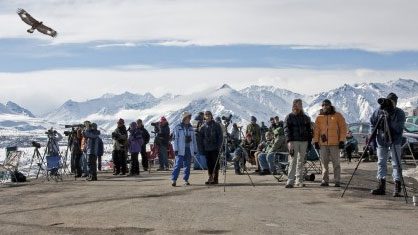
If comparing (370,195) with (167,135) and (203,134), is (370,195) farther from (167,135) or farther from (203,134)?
(167,135)

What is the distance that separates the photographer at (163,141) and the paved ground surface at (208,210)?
8.27 meters

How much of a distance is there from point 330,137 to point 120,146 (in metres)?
10.5

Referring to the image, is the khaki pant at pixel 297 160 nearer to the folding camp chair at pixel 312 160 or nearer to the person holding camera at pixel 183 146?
the folding camp chair at pixel 312 160

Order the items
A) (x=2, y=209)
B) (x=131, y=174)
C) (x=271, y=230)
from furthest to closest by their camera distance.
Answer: (x=131, y=174) → (x=2, y=209) → (x=271, y=230)

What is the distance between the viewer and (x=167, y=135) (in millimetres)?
27469

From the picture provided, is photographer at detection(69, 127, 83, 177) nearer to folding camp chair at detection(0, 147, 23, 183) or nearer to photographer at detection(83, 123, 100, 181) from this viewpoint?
folding camp chair at detection(0, 147, 23, 183)

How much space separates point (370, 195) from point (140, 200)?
5.54 metres

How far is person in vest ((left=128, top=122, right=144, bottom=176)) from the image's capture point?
2470 centimetres

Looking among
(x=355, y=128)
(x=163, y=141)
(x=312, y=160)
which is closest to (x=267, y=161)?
(x=312, y=160)

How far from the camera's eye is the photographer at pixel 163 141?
2730cm

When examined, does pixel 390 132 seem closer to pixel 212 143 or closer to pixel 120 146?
pixel 212 143

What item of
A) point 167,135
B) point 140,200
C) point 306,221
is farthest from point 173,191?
point 167,135

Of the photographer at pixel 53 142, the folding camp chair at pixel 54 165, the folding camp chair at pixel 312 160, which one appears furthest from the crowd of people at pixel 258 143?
the folding camp chair at pixel 54 165

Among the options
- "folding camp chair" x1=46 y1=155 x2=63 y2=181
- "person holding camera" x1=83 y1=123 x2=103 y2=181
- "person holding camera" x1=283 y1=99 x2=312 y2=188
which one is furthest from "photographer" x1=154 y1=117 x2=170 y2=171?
"person holding camera" x1=283 y1=99 x2=312 y2=188
